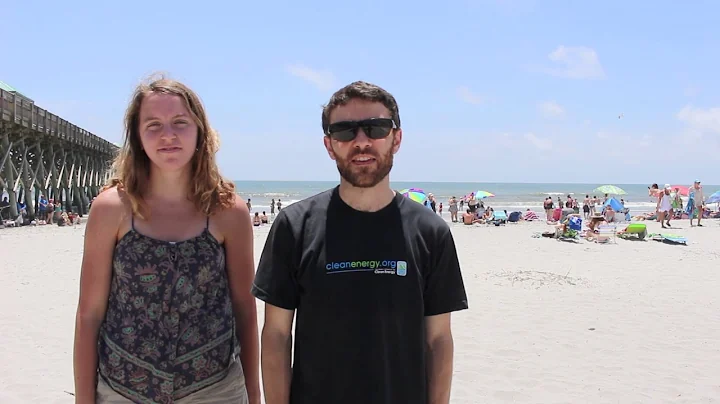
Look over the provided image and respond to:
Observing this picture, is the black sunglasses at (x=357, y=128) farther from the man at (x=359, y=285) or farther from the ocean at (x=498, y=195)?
the ocean at (x=498, y=195)

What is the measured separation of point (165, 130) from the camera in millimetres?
1967

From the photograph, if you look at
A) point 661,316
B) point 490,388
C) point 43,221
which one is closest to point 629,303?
point 661,316

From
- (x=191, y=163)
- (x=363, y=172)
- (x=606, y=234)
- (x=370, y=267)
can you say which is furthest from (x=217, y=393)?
(x=606, y=234)

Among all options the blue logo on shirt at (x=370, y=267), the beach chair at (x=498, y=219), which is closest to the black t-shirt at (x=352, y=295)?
the blue logo on shirt at (x=370, y=267)

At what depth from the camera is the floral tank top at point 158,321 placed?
1.88 m

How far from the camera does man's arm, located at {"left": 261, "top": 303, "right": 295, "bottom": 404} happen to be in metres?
1.82

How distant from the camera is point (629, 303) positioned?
7.62m

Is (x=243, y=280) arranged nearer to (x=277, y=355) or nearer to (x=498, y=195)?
(x=277, y=355)

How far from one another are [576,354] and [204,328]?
179 inches

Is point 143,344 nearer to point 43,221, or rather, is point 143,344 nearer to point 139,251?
point 139,251

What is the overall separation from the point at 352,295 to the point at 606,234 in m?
16.4

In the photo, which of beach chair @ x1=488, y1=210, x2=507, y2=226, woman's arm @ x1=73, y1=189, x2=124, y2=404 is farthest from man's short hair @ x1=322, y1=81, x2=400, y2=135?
beach chair @ x1=488, y1=210, x2=507, y2=226

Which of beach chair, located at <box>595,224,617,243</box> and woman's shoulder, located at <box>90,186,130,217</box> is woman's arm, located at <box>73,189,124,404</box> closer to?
woman's shoulder, located at <box>90,186,130,217</box>

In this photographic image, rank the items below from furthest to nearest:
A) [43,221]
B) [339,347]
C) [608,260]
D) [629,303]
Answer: [43,221]
[608,260]
[629,303]
[339,347]
